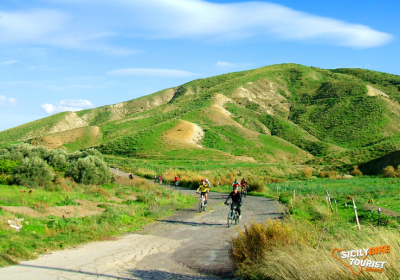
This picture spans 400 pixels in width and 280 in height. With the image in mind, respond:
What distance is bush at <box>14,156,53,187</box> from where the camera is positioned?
2425 cm

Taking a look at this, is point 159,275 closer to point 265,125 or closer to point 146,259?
point 146,259

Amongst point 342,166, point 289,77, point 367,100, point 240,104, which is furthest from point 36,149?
point 289,77

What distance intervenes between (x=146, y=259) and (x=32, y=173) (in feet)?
59.5

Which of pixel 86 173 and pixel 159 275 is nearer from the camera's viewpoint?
pixel 159 275

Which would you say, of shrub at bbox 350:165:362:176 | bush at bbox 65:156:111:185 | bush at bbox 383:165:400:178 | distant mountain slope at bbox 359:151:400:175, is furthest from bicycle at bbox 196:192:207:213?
shrub at bbox 350:165:362:176

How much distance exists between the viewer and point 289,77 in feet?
563

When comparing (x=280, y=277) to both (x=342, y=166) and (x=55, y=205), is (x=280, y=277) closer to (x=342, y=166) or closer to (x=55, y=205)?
(x=55, y=205)

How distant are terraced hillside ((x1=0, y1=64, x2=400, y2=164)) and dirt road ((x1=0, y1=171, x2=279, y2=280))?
63344 mm

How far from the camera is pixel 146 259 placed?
31.6 feet

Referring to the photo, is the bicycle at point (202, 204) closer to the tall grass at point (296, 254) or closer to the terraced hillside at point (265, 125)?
the tall grass at point (296, 254)

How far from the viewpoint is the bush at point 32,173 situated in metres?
24.2

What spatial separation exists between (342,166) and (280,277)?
63265 mm

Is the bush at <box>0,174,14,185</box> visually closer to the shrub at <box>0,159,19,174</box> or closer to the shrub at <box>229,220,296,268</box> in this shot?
the shrub at <box>0,159,19,174</box>

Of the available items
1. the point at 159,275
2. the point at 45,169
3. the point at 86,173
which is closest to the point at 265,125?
the point at 86,173
